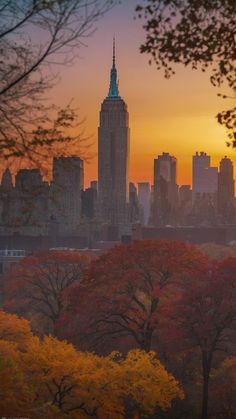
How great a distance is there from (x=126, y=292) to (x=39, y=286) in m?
13.6

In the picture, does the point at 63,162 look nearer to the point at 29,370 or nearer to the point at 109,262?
the point at 29,370

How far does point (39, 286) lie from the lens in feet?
147

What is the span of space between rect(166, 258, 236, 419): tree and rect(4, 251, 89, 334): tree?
46.7 feet

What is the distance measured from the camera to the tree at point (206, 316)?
28.1 meters

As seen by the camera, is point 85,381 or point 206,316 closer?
point 85,381

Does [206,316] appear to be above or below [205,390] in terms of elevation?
above

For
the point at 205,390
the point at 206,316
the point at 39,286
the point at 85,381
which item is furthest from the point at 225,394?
the point at 39,286

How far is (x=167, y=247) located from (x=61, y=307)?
10856mm

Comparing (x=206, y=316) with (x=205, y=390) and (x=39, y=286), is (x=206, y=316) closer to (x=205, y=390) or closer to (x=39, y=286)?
(x=205, y=390)

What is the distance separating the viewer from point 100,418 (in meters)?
21.0

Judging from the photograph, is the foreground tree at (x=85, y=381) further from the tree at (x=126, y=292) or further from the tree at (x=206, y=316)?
the tree at (x=126, y=292)

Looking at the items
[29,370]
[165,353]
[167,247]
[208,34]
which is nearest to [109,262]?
[167,247]

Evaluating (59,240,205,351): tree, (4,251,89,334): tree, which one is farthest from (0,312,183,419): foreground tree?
(4,251,89,334): tree

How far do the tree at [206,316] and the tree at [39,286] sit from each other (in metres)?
14.2
